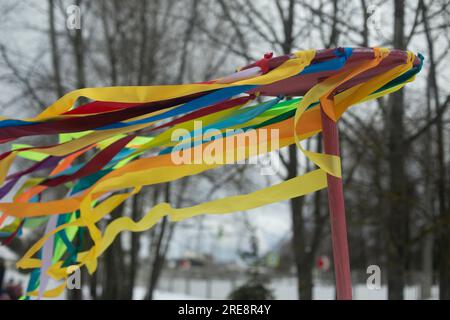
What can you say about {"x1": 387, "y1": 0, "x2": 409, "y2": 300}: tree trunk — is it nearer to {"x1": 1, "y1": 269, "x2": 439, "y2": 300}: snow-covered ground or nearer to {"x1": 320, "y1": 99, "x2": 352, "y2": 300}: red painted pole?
{"x1": 320, "y1": 99, "x2": 352, "y2": 300}: red painted pole

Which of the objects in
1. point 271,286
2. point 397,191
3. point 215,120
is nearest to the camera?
point 215,120

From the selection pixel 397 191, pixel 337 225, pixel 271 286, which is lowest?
pixel 271 286

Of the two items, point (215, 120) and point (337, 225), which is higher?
point (215, 120)

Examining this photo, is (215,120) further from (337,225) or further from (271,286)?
(271,286)

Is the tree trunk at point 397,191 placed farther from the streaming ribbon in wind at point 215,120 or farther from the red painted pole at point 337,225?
the red painted pole at point 337,225

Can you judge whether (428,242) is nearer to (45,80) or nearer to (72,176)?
→ (45,80)

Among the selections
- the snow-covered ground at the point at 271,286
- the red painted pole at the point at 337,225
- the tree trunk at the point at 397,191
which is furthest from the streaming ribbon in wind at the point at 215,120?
the snow-covered ground at the point at 271,286

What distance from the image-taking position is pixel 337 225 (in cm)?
471

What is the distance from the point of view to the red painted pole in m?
4.62

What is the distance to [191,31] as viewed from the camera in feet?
42.9

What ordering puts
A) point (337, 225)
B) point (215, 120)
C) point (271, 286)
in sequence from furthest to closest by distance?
point (271, 286), point (215, 120), point (337, 225)

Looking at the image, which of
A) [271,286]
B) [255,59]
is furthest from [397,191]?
[271,286]

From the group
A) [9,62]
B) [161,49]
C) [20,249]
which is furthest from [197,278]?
[9,62]

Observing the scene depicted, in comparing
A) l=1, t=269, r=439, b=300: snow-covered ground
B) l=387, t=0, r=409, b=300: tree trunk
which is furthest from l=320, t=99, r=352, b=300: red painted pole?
l=1, t=269, r=439, b=300: snow-covered ground
